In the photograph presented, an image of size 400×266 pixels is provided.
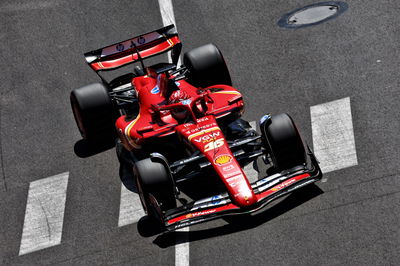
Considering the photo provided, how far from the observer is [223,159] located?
11555 mm

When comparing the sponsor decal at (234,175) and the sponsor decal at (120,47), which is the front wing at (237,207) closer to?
the sponsor decal at (234,175)

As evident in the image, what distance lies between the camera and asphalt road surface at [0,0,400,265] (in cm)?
1098

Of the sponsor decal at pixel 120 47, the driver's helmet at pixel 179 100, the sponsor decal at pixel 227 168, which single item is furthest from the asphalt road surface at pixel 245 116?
the sponsor decal at pixel 120 47

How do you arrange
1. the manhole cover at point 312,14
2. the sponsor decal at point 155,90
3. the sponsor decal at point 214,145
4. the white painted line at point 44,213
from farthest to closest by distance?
the manhole cover at point 312,14, the sponsor decal at point 155,90, the white painted line at point 44,213, the sponsor decal at point 214,145

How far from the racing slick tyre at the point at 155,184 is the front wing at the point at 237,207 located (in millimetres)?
325

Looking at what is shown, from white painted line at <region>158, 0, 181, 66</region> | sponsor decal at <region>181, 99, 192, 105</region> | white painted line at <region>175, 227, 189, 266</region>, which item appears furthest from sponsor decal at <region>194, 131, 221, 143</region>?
white painted line at <region>158, 0, 181, 66</region>

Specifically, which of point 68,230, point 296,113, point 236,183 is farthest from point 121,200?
point 296,113

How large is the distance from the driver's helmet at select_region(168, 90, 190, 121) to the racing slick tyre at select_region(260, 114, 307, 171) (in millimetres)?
1449

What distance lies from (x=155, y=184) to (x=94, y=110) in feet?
10.5

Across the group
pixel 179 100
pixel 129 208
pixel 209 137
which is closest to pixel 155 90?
pixel 179 100

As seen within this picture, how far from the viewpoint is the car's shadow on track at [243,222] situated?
37.6 ft

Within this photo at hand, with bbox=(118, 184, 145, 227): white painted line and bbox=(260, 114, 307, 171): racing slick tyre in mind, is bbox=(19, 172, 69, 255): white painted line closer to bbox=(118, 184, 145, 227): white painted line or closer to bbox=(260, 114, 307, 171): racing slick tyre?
bbox=(118, 184, 145, 227): white painted line

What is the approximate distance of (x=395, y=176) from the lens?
37.8 feet

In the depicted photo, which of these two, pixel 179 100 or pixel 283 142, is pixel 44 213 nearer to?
pixel 179 100
